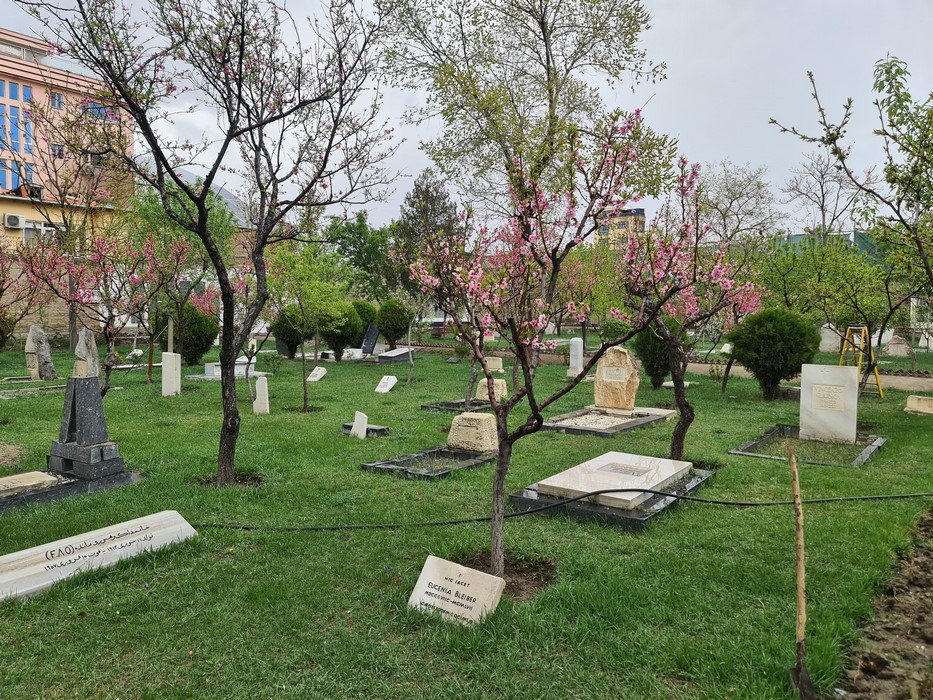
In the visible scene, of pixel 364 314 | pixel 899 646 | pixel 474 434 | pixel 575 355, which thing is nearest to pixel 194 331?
pixel 364 314

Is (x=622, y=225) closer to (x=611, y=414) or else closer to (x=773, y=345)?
(x=611, y=414)

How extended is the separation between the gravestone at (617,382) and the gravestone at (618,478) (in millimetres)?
4484

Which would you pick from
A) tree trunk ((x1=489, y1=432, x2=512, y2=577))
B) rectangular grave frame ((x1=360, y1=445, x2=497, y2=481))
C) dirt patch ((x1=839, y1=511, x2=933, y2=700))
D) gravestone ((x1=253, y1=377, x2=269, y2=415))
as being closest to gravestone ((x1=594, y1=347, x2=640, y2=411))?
rectangular grave frame ((x1=360, y1=445, x2=497, y2=481))

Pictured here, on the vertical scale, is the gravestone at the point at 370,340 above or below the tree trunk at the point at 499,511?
above

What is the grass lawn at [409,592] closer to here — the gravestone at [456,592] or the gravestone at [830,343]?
the gravestone at [456,592]

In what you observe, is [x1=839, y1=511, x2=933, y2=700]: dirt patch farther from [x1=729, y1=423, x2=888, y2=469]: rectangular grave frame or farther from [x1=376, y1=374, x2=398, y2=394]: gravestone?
[x1=376, y1=374, x2=398, y2=394]: gravestone

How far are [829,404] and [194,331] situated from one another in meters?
16.5

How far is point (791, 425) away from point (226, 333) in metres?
8.63

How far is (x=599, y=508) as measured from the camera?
17.7 ft

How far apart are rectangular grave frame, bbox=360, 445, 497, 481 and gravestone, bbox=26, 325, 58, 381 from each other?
40.4 feet

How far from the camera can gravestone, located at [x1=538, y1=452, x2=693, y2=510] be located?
545 cm

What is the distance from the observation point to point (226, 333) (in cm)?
631

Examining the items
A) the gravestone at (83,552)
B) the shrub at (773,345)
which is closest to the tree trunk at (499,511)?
the gravestone at (83,552)

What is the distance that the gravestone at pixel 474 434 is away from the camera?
26.6ft
